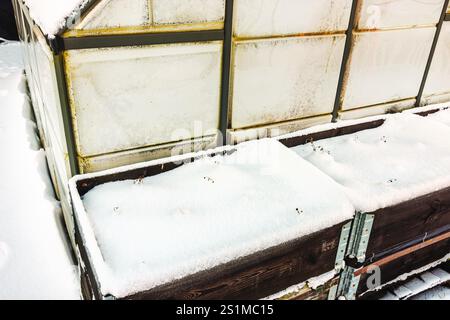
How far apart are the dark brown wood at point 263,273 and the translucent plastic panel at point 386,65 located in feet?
5.34

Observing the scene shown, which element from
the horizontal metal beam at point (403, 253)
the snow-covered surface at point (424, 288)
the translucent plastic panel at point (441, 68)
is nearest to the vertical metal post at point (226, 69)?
the horizontal metal beam at point (403, 253)

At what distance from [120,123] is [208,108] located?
0.69 meters

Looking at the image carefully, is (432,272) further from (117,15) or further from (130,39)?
(117,15)

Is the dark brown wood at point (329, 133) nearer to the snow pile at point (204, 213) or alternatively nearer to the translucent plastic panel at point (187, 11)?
the snow pile at point (204, 213)

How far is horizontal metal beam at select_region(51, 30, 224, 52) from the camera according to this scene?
2215mm

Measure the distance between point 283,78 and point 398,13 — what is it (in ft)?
4.06

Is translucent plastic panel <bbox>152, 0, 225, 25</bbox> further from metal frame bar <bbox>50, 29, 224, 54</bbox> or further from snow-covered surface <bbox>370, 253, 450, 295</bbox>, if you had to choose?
snow-covered surface <bbox>370, 253, 450, 295</bbox>

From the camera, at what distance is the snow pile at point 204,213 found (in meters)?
2.01

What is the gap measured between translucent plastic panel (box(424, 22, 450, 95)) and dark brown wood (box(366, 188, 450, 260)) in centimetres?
168

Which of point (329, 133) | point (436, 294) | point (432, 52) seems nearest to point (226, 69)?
point (329, 133)

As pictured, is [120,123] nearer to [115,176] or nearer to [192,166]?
[115,176]

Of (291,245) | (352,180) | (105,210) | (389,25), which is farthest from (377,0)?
(105,210)

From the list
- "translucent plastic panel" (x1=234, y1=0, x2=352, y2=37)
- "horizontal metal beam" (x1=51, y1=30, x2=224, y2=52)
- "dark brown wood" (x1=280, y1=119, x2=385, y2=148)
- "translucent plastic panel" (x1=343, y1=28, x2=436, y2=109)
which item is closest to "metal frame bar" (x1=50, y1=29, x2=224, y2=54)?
"horizontal metal beam" (x1=51, y1=30, x2=224, y2=52)
